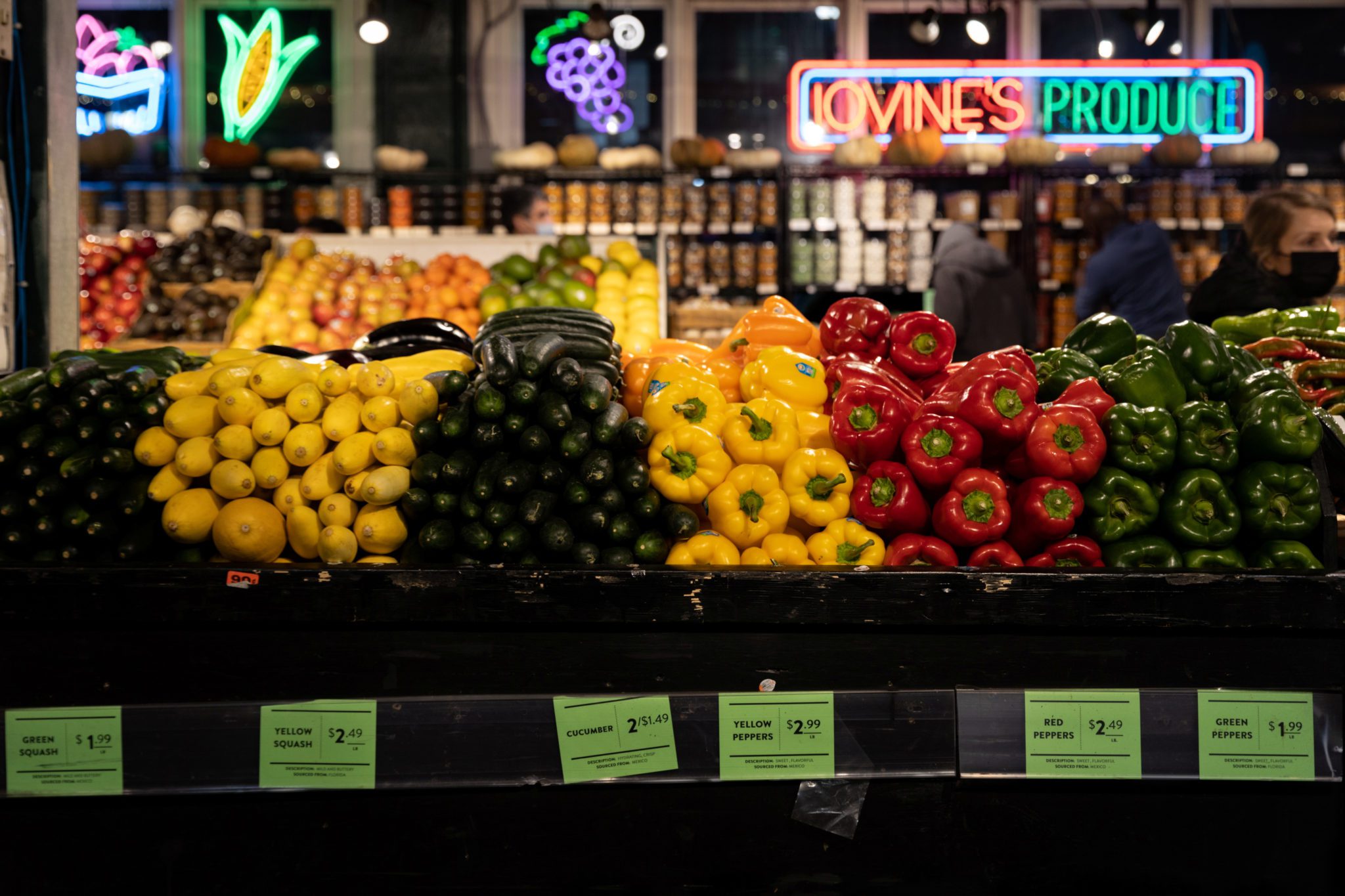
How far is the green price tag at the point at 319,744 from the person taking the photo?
1604 millimetres

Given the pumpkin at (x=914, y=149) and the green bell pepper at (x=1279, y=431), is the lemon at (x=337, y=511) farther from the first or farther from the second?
the pumpkin at (x=914, y=149)

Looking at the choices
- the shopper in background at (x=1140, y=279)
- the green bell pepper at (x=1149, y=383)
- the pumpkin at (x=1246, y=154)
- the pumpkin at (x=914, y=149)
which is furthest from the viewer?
the pumpkin at (x=1246, y=154)

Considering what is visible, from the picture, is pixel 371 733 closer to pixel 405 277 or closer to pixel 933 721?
pixel 933 721

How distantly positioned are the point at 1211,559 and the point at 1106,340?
0.71 m

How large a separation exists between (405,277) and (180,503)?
4394 mm

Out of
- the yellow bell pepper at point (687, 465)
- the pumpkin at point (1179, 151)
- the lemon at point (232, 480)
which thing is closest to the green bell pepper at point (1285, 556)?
the yellow bell pepper at point (687, 465)

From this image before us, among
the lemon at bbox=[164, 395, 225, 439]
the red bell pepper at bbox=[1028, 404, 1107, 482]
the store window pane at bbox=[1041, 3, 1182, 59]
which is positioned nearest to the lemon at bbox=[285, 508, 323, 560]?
the lemon at bbox=[164, 395, 225, 439]

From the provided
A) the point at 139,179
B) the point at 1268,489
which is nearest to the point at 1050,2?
the point at 139,179

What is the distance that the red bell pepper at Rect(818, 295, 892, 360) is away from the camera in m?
2.25

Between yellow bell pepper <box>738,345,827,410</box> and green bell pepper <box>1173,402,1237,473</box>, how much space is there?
671 mm

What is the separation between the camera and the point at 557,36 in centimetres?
960

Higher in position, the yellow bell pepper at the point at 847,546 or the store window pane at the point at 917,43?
the store window pane at the point at 917,43

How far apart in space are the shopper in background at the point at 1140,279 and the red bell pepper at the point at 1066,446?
13.5ft

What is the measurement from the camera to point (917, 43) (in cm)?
968
